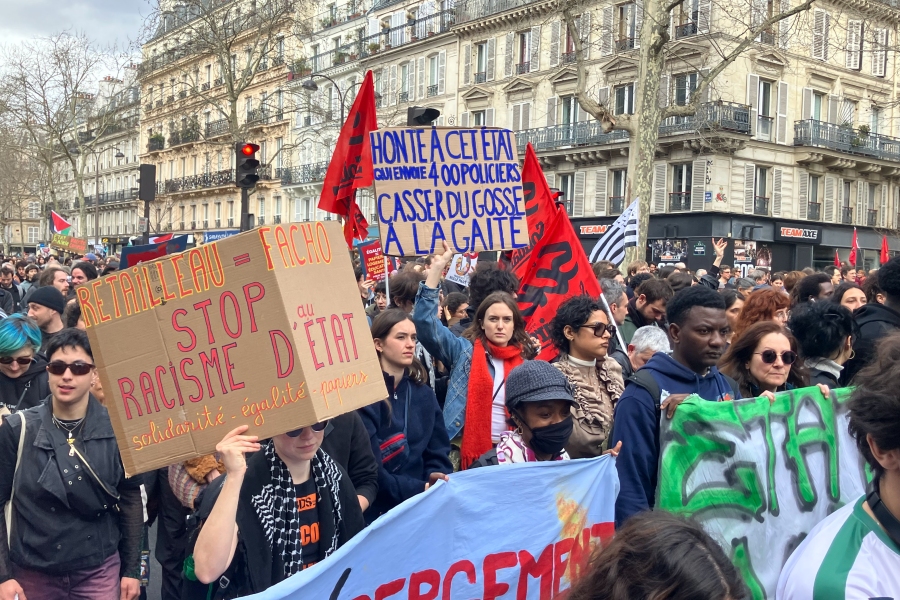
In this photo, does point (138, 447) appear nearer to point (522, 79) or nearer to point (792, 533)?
point (792, 533)

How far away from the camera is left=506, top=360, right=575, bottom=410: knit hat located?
11.0 feet

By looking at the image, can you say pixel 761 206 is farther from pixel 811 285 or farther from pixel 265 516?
pixel 265 516

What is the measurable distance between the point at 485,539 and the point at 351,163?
15.2 ft

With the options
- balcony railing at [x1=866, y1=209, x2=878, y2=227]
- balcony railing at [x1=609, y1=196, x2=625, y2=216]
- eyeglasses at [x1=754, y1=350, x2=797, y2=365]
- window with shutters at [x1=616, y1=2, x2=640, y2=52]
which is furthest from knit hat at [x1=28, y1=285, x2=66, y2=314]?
balcony railing at [x1=866, y1=209, x2=878, y2=227]

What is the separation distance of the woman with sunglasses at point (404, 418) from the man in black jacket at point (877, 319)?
2.35 m

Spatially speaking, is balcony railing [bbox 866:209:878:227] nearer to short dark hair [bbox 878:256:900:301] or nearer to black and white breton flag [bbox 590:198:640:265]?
black and white breton flag [bbox 590:198:640:265]

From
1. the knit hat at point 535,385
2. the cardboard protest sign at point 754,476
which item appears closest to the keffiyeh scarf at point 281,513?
the knit hat at point 535,385

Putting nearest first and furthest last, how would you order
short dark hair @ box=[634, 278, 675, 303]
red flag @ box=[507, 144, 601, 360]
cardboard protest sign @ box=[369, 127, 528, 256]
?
red flag @ box=[507, 144, 601, 360], cardboard protest sign @ box=[369, 127, 528, 256], short dark hair @ box=[634, 278, 675, 303]

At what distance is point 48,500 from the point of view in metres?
3.36

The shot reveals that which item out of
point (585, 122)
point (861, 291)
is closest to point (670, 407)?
point (861, 291)

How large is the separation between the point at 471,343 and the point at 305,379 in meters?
2.24

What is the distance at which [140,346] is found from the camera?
2.79m

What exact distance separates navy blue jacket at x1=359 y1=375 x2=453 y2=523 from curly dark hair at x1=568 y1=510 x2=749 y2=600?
2245 mm

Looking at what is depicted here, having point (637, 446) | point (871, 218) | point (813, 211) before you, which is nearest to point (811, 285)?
point (637, 446)
